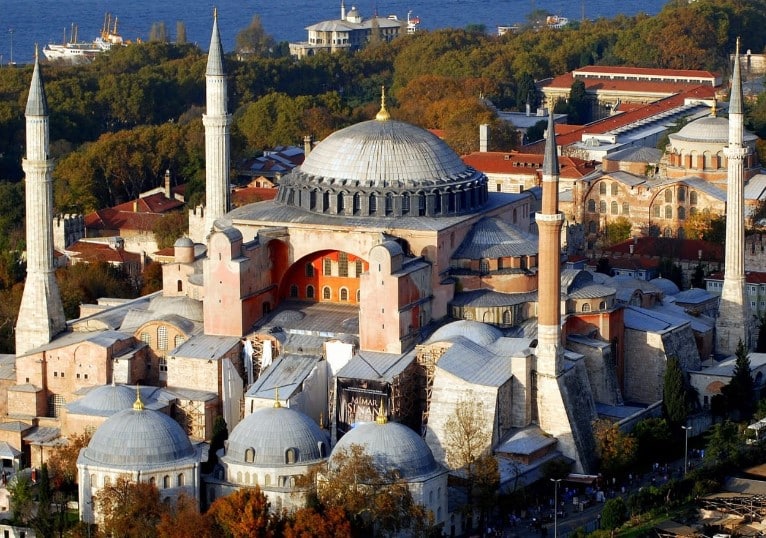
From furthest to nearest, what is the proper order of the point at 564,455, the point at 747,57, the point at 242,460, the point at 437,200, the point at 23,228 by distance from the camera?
1. the point at 747,57
2. the point at 23,228
3. the point at 437,200
4. the point at 564,455
5. the point at 242,460

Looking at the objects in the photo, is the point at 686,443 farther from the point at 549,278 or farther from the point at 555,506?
the point at 549,278

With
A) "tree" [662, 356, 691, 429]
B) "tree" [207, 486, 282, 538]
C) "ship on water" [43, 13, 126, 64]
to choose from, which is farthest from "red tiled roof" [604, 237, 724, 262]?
"ship on water" [43, 13, 126, 64]

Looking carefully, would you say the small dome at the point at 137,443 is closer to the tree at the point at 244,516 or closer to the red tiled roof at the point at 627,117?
the tree at the point at 244,516

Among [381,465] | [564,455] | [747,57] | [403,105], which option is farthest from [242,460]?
[747,57]

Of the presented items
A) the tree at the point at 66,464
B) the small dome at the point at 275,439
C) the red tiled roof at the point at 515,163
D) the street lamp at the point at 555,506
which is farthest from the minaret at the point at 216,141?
the red tiled roof at the point at 515,163

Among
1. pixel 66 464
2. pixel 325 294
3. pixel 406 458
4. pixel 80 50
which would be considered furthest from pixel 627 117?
pixel 80 50

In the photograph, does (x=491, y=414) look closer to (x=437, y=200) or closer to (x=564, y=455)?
(x=564, y=455)
